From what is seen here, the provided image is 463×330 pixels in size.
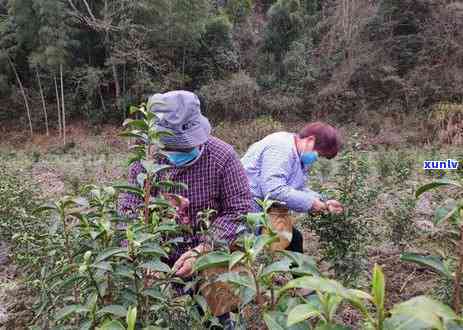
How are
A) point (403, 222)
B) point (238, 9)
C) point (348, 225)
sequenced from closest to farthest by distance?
point (348, 225) < point (403, 222) < point (238, 9)

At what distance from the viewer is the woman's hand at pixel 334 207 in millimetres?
2170

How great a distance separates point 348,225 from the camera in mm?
2275

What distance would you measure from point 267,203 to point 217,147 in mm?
834

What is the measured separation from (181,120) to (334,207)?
111cm

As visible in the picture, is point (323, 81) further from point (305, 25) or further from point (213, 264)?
point (213, 264)

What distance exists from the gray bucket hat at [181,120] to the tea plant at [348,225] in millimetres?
1087

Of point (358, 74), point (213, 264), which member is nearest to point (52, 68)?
point (358, 74)

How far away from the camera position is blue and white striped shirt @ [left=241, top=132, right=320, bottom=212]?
6.68 ft

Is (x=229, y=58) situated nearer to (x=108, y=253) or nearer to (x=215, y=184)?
(x=215, y=184)

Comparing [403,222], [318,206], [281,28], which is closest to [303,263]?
[318,206]

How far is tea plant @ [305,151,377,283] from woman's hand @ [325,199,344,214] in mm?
87

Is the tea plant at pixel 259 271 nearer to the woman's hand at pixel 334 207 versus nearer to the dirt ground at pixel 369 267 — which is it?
the dirt ground at pixel 369 267

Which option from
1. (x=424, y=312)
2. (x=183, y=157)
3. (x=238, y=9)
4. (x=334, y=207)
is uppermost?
(x=238, y=9)

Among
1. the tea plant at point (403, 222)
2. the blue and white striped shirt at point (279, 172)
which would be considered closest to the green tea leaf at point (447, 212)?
the blue and white striped shirt at point (279, 172)
